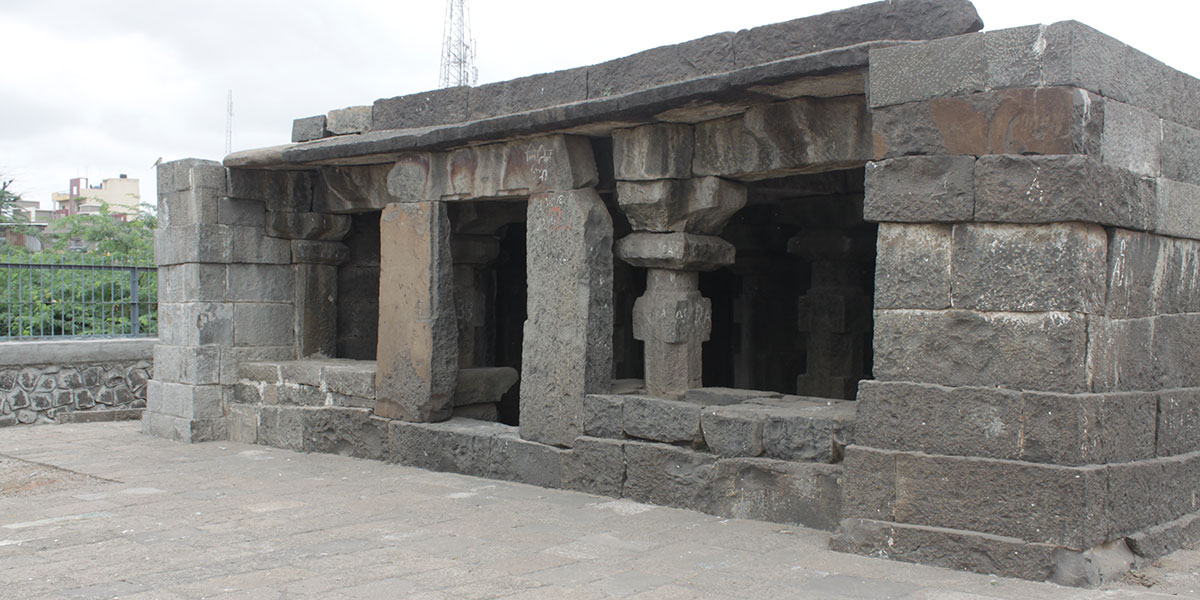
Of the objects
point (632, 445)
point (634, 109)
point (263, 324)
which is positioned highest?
point (634, 109)

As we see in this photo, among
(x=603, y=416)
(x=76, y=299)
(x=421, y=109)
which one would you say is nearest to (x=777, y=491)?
(x=603, y=416)

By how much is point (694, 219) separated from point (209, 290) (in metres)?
4.49

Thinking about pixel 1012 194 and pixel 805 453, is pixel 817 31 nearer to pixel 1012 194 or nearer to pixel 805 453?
pixel 1012 194

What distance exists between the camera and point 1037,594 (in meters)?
4.06

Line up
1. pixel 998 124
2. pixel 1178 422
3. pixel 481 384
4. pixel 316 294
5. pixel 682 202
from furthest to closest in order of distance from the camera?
1. pixel 316 294
2. pixel 481 384
3. pixel 682 202
4. pixel 1178 422
5. pixel 998 124

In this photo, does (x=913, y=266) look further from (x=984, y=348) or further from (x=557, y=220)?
(x=557, y=220)

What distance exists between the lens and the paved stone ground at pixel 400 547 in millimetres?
4207

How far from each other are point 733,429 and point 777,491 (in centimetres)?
40

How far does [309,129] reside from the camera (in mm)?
8555

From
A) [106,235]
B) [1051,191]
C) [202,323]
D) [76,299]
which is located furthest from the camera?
[106,235]

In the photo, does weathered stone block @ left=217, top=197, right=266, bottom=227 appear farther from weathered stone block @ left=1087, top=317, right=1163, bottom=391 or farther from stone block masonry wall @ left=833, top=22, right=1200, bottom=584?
weathered stone block @ left=1087, top=317, right=1163, bottom=391

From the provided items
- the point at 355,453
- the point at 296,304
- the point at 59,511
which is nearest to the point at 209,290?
the point at 296,304

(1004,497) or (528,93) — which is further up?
(528,93)

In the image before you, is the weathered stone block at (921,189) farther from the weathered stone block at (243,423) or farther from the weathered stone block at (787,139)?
the weathered stone block at (243,423)
